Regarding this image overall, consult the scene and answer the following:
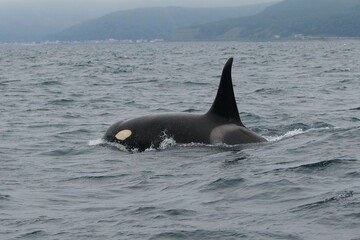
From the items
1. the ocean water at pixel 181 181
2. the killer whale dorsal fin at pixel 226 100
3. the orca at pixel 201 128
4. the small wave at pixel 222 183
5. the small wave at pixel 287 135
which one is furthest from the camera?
the small wave at pixel 287 135

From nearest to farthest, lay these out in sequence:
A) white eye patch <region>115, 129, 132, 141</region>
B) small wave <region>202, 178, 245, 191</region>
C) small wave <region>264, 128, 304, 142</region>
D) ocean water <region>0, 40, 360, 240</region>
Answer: ocean water <region>0, 40, 360, 240</region> → small wave <region>202, 178, 245, 191</region> → white eye patch <region>115, 129, 132, 141</region> → small wave <region>264, 128, 304, 142</region>

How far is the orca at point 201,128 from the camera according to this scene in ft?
40.4

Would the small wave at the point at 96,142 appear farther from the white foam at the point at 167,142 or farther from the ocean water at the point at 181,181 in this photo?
the white foam at the point at 167,142

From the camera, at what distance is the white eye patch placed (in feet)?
43.2

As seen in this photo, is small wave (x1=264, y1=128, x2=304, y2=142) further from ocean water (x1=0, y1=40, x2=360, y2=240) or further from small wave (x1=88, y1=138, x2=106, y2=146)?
small wave (x1=88, y1=138, x2=106, y2=146)

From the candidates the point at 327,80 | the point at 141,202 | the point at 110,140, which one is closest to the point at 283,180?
the point at 141,202

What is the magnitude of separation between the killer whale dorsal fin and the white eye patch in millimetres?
1640

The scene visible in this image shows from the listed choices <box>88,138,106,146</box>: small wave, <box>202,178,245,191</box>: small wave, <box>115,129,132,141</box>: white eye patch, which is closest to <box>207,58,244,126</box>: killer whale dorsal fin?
<box>115,129,132,141</box>: white eye patch

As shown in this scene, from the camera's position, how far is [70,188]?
10000 millimetres

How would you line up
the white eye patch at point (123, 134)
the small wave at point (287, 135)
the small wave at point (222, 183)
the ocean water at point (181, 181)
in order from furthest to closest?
the small wave at point (287, 135) < the white eye patch at point (123, 134) < the small wave at point (222, 183) < the ocean water at point (181, 181)

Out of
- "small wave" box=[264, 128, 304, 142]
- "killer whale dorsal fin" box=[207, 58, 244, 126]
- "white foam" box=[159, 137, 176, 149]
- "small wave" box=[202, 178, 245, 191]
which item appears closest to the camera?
"small wave" box=[202, 178, 245, 191]

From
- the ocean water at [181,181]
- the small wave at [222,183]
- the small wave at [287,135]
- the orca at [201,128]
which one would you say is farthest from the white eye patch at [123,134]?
the small wave at [222,183]

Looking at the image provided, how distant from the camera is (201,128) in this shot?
12.5 metres

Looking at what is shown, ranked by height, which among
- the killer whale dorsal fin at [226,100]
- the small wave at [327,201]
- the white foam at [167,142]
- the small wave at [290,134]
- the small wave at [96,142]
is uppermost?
the killer whale dorsal fin at [226,100]
